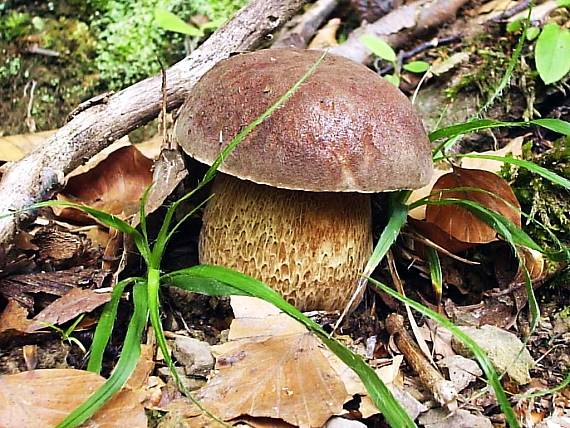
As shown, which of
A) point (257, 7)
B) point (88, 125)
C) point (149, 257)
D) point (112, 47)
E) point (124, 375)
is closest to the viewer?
point (124, 375)

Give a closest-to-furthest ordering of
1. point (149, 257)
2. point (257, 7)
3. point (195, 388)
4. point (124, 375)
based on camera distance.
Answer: point (124, 375) < point (195, 388) < point (149, 257) < point (257, 7)

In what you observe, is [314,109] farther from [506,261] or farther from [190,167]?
[506,261]

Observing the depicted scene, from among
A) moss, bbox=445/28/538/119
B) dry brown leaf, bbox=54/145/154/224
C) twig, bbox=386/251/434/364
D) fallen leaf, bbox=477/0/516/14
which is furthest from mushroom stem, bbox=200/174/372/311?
fallen leaf, bbox=477/0/516/14

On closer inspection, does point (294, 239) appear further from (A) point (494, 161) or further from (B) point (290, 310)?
(A) point (494, 161)

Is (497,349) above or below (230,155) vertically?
below

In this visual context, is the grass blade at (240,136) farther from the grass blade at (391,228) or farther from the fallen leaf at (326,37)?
the fallen leaf at (326,37)

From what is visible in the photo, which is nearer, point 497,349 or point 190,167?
point 497,349

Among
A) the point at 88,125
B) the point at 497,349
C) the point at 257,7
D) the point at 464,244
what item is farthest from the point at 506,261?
the point at 88,125
